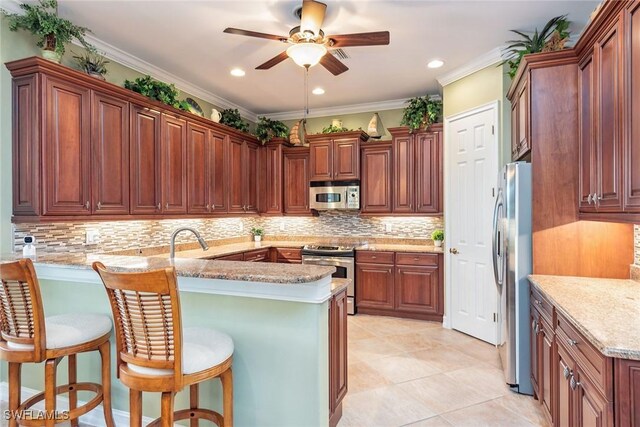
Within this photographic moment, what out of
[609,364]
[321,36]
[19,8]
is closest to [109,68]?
[19,8]

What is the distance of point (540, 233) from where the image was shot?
96.6 inches

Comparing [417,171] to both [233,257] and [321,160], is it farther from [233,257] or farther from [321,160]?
[233,257]

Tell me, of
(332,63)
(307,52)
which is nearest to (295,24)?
(332,63)

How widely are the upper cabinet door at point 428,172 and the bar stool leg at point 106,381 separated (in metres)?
3.76

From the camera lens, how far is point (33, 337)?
1758mm

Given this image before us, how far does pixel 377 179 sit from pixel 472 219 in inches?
58.7

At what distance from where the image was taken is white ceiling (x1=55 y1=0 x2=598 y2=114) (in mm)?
2682

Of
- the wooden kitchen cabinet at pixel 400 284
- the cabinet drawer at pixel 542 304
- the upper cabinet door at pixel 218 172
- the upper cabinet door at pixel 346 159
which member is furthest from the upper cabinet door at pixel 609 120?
the upper cabinet door at pixel 218 172

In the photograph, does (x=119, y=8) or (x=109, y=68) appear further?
(x=109, y=68)

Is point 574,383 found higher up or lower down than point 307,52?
lower down

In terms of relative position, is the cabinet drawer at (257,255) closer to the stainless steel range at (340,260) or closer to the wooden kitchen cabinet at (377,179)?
the stainless steel range at (340,260)

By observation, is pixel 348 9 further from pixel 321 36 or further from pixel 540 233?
pixel 540 233

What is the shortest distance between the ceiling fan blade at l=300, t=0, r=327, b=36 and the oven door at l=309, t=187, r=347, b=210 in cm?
267

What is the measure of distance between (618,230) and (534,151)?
740 millimetres
